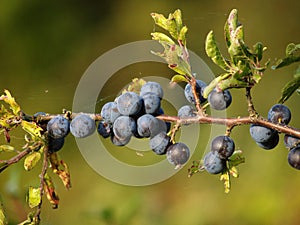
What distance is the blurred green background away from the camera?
223 centimetres

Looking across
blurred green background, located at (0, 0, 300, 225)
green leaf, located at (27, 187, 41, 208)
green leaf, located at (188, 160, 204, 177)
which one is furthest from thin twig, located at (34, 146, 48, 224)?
blurred green background, located at (0, 0, 300, 225)

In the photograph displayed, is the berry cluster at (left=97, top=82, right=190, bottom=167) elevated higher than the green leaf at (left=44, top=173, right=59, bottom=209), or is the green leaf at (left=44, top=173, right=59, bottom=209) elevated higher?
the berry cluster at (left=97, top=82, right=190, bottom=167)

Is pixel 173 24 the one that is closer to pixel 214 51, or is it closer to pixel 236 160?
pixel 214 51

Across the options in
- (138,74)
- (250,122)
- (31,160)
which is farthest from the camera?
(138,74)

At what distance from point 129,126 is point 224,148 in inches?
6.4

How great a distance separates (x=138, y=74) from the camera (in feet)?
10.9

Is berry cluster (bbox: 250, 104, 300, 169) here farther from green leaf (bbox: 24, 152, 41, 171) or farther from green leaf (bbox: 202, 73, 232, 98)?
green leaf (bbox: 24, 152, 41, 171)

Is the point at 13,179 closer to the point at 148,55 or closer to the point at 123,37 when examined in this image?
the point at 148,55

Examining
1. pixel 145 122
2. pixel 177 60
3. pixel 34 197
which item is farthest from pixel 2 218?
pixel 177 60

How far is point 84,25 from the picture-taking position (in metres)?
3.62

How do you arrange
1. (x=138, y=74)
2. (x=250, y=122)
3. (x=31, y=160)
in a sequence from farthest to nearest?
(x=138, y=74) → (x=31, y=160) → (x=250, y=122)

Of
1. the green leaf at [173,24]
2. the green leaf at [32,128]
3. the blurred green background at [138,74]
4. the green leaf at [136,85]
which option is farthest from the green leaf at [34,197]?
the blurred green background at [138,74]

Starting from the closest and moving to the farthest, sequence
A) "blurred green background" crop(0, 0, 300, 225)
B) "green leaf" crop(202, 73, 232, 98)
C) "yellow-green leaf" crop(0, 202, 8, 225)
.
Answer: "green leaf" crop(202, 73, 232, 98) → "yellow-green leaf" crop(0, 202, 8, 225) → "blurred green background" crop(0, 0, 300, 225)

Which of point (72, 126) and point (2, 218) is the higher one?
point (72, 126)
